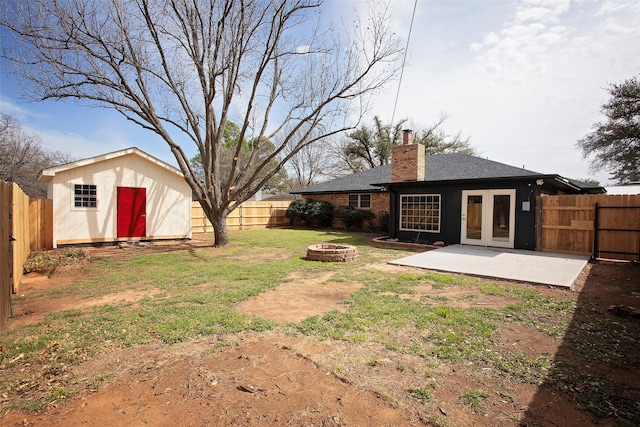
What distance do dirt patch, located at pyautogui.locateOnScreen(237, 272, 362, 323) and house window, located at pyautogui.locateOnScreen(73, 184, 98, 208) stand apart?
9.73 metres

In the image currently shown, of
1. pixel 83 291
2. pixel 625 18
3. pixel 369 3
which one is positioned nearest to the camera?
pixel 83 291

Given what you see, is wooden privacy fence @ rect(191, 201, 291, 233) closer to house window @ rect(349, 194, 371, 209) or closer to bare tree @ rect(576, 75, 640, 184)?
house window @ rect(349, 194, 371, 209)

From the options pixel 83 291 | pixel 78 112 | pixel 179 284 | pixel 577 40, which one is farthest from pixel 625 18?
pixel 78 112

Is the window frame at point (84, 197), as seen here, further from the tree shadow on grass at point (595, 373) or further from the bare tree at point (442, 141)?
the bare tree at point (442, 141)

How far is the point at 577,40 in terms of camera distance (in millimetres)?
7996

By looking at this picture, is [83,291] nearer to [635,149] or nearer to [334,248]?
[334,248]

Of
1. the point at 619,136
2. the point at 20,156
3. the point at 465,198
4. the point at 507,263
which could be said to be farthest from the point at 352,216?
the point at 20,156

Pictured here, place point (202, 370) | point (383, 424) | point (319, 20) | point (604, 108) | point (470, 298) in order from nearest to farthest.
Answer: point (383, 424) → point (202, 370) → point (470, 298) → point (319, 20) → point (604, 108)

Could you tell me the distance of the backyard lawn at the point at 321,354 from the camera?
96.6 inches

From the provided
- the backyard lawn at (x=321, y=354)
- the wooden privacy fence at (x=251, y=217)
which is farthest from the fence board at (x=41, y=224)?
the wooden privacy fence at (x=251, y=217)

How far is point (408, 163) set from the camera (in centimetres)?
1366

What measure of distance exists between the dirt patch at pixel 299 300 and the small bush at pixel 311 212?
12.7m

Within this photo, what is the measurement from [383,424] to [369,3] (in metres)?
11.0

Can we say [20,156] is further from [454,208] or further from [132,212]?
[454,208]
